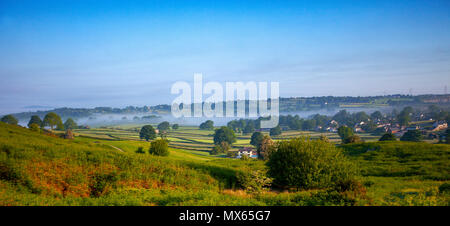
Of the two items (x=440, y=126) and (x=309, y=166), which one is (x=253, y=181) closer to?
(x=309, y=166)

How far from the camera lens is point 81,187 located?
13.9 metres

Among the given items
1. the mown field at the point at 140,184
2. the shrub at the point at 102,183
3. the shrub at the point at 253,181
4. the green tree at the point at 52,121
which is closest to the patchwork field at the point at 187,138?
the green tree at the point at 52,121

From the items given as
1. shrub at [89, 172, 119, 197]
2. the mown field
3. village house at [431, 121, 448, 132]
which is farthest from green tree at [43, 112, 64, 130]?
village house at [431, 121, 448, 132]

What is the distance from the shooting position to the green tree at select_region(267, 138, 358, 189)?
668 inches

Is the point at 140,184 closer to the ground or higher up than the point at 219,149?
higher up

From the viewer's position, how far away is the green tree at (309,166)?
1697cm

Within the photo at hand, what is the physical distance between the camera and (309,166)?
1722 cm

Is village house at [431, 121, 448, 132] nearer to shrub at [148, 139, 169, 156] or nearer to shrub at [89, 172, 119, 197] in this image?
shrub at [148, 139, 169, 156]

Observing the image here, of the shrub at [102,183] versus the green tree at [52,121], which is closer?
the shrub at [102,183]

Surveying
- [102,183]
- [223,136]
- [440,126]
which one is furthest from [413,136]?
[102,183]

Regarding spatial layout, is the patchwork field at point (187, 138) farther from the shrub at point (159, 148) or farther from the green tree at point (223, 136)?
the shrub at point (159, 148)

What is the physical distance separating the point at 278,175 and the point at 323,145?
430cm
